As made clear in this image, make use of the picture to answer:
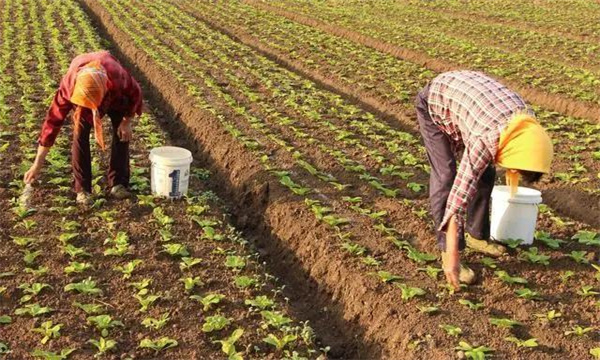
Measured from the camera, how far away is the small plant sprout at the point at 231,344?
418 centimetres

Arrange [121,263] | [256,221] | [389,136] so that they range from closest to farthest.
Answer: [121,263] < [256,221] < [389,136]

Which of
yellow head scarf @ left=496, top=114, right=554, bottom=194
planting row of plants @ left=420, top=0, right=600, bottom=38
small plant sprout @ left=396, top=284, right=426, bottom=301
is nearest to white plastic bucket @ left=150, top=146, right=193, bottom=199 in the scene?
small plant sprout @ left=396, top=284, right=426, bottom=301

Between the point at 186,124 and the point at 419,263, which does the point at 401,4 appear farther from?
the point at 419,263

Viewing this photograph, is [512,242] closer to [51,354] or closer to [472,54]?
[51,354]

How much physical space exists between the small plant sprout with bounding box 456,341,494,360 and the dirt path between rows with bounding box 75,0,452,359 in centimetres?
15

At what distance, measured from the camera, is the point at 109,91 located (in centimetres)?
588

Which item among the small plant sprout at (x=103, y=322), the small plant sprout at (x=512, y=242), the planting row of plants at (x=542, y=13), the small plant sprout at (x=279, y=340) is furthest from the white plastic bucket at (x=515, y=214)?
the planting row of plants at (x=542, y=13)

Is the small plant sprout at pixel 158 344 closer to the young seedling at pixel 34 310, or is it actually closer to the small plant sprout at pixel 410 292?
the young seedling at pixel 34 310

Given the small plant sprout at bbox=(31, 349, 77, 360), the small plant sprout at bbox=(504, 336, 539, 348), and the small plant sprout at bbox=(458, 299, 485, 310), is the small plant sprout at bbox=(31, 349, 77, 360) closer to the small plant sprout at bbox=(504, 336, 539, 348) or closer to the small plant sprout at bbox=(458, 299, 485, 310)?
the small plant sprout at bbox=(458, 299, 485, 310)

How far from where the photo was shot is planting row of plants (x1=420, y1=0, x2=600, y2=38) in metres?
20.2

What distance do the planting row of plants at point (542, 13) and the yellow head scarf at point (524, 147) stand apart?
54.2 feet

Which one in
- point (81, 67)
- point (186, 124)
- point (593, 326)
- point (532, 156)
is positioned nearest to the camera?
point (532, 156)

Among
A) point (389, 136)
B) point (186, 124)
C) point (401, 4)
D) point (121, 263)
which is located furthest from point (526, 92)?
point (401, 4)

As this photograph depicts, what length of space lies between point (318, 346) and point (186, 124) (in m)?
5.61
